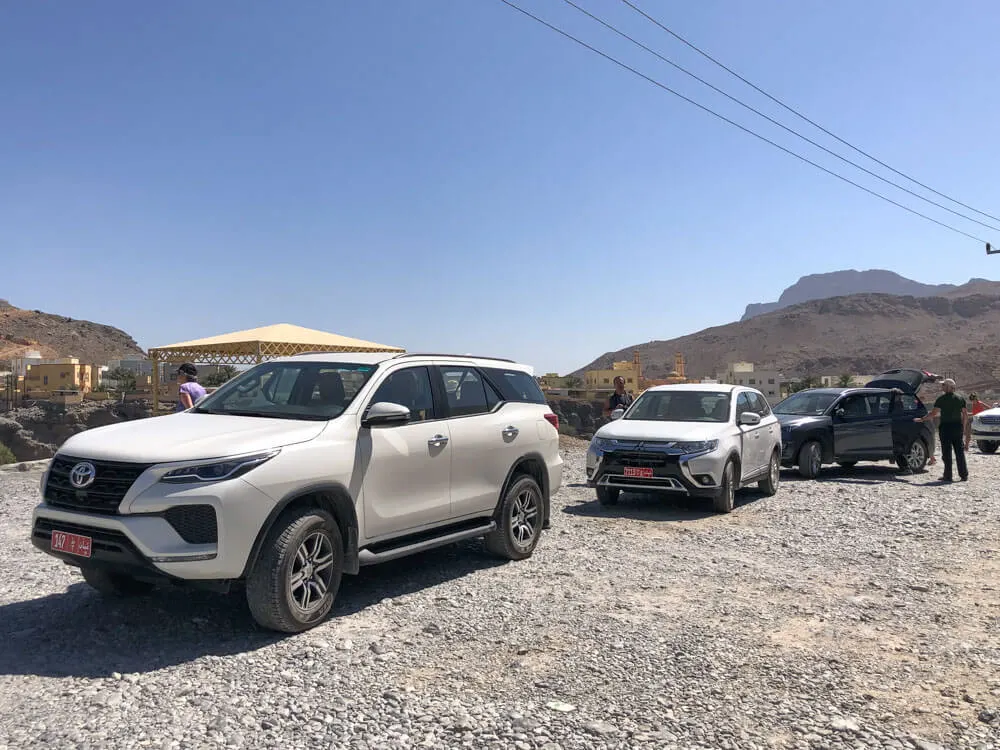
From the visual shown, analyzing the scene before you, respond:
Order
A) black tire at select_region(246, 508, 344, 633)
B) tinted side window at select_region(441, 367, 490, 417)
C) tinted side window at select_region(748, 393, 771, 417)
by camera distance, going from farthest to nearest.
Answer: tinted side window at select_region(748, 393, 771, 417), tinted side window at select_region(441, 367, 490, 417), black tire at select_region(246, 508, 344, 633)

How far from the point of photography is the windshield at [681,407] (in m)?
11.3

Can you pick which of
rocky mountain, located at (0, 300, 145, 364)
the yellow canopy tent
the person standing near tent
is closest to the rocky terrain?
the yellow canopy tent

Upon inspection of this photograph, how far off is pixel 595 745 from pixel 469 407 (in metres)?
3.59

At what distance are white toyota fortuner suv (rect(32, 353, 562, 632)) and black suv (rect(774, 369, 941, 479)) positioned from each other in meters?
8.54

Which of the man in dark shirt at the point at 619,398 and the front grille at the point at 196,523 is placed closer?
the front grille at the point at 196,523

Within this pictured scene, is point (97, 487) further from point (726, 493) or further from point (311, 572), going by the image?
point (726, 493)

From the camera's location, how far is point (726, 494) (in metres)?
10.2

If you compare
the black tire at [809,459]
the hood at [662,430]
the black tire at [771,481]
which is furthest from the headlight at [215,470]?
the black tire at [809,459]

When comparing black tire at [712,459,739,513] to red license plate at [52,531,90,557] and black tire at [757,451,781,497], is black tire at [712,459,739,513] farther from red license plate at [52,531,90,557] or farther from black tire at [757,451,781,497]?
red license plate at [52,531,90,557]

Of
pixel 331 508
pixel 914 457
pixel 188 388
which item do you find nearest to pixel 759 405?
pixel 914 457

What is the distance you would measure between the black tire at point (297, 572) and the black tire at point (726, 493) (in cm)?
618

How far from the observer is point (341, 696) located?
13.5 ft

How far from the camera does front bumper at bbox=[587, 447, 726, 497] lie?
9.84 metres

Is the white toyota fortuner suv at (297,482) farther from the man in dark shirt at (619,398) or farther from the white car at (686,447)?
the man in dark shirt at (619,398)
